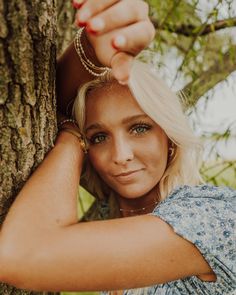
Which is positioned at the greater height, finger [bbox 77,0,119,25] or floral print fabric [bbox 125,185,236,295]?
finger [bbox 77,0,119,25]

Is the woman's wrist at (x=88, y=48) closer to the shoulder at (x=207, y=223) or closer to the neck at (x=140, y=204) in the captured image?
the shoulder at (x=207, y=223)

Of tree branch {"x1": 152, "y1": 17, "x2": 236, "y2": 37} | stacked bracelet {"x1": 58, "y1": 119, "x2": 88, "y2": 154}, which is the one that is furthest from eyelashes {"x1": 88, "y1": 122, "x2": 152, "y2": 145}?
tree branch {"x1": 152, "y1": 17, "x2": 236, "y2": 37}

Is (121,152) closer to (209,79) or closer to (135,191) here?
(135,191)

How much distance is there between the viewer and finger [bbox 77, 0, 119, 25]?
0.97 metres

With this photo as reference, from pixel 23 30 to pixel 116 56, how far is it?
0.90ft

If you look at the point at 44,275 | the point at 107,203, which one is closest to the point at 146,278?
the point at 44,275

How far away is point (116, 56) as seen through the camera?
1.01m

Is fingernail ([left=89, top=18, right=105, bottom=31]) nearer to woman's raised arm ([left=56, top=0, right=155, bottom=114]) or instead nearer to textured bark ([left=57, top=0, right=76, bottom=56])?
woman's raised arm ([left=56, top=0, right=155, bottom=114])

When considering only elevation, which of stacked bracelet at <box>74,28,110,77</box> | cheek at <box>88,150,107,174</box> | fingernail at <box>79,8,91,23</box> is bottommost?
cheek at <box>88,150,107,174</box>

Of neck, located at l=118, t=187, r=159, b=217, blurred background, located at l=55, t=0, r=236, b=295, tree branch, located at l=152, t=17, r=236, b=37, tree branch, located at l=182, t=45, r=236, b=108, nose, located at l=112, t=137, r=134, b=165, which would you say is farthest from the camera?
tree branch, located at l=182, t=45, r=236, b=108

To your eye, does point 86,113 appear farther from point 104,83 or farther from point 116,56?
point 116,56

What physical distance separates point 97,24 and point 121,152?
754 millimetres

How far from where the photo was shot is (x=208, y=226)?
1346 millimetres

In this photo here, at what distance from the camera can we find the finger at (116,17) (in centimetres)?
97
